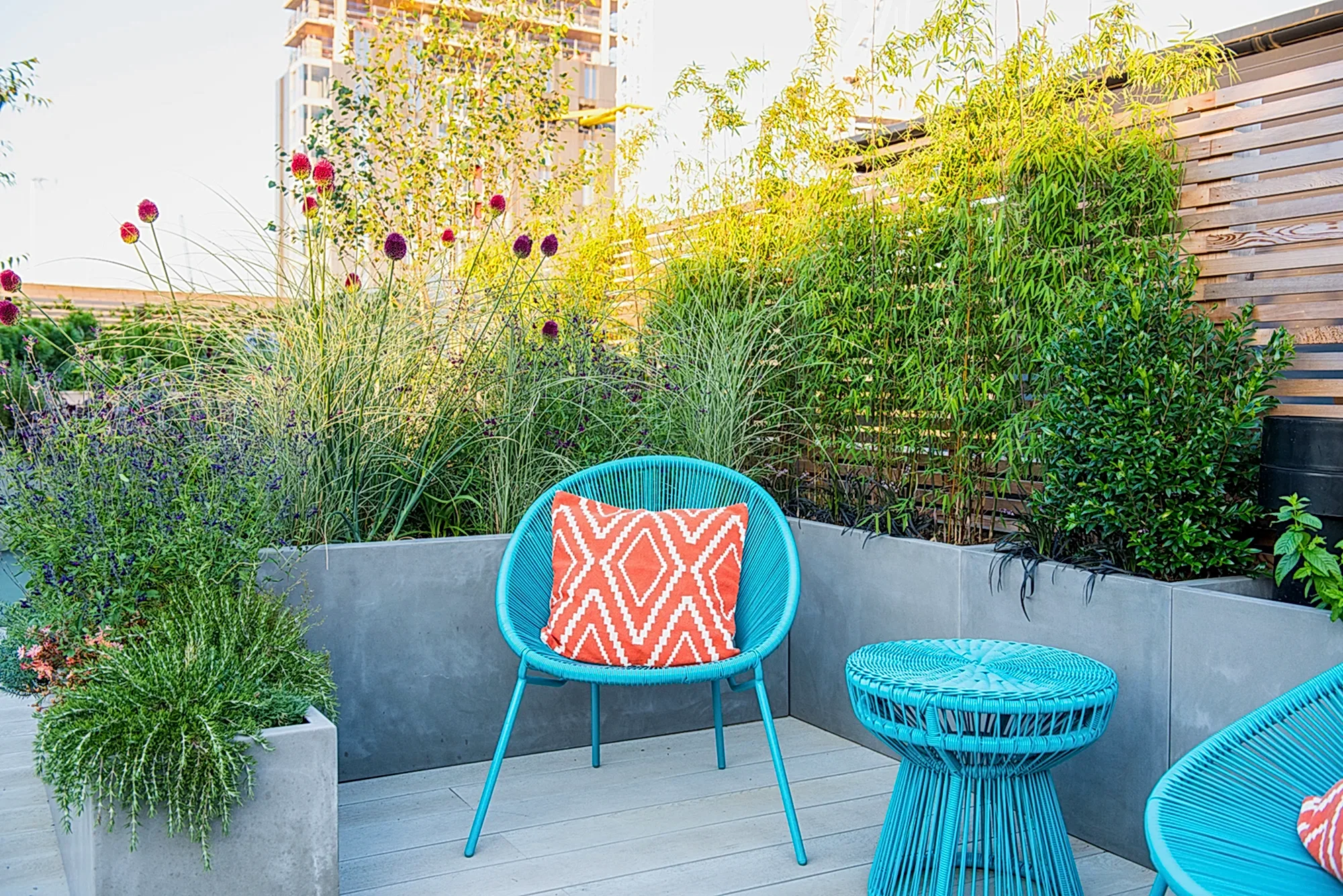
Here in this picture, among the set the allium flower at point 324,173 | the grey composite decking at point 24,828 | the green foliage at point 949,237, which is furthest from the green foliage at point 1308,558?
the grey composite decking at point 24,828

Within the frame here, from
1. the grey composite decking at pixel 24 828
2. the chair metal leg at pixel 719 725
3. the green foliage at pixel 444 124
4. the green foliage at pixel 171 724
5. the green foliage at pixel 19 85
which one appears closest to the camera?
the green foliage at pixel 171 724

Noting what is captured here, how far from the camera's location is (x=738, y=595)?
2840mm

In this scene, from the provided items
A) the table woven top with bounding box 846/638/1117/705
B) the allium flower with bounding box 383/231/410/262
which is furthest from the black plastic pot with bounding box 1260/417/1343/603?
the allium flower with bounding box 383/231/410/262

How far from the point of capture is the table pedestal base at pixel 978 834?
2008 mm

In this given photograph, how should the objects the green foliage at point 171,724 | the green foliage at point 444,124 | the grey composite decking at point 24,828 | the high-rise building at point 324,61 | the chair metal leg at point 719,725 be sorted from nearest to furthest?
the green foliage at point 171,724 < the grey composite decking at point 24,828 < the chair metal leg at point 719,725 < the green foliage at point 444,124 < the high-rise building at point 324,61

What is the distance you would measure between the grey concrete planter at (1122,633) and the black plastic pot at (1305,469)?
0.15 m

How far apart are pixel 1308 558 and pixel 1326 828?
703 millimetres

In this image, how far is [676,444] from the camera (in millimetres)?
3441

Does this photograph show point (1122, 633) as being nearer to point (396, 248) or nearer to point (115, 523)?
point (396, 248)

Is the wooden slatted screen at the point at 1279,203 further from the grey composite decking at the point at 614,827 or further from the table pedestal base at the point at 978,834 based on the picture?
the grey composite decking at the point at 614,827

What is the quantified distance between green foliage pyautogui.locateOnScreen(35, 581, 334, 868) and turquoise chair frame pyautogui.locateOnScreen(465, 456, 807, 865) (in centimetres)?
54

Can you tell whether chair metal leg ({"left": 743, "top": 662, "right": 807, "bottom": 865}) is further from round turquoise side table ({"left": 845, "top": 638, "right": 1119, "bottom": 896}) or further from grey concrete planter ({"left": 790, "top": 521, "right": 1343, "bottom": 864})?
grey concrete planter ({"left": 790, "top": 521, "right": 1343, "bottom": 864})

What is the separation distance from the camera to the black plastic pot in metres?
2.01

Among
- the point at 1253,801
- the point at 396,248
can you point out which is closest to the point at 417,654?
the point at 396,248
